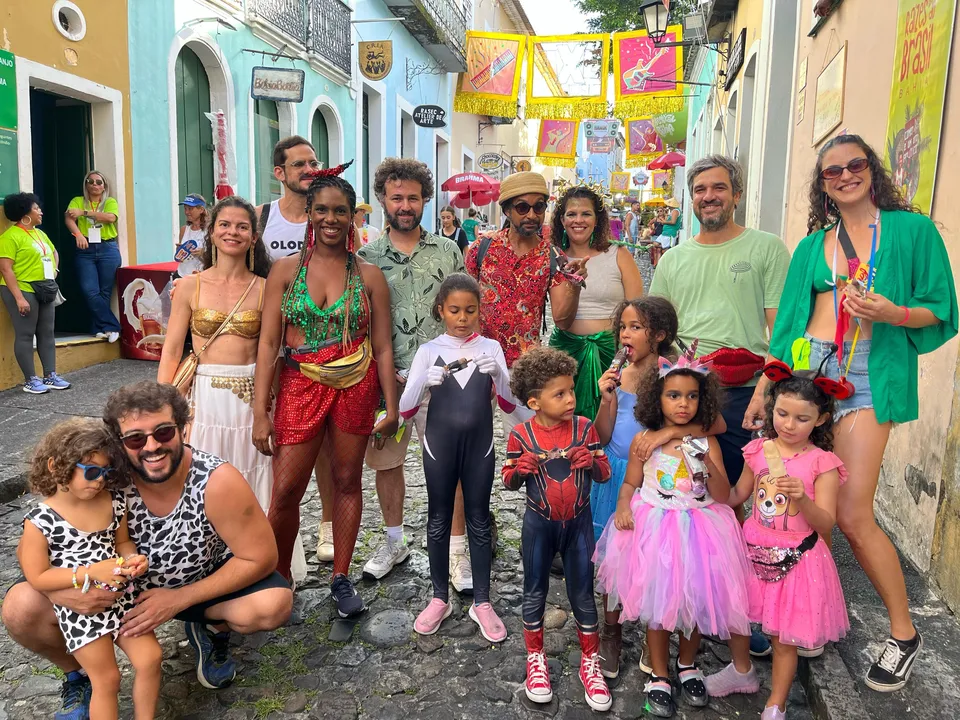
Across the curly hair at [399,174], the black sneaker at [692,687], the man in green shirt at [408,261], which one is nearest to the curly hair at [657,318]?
the man in green shirt at [408,261]

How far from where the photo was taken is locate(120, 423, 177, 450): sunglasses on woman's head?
243cm

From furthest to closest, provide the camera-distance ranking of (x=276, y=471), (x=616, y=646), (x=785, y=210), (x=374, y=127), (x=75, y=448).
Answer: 1. (x=374, y=127)
2. (x=785, y=210)
3. (x=276, y=471)
4. (x=616, y=646)
5. (x=75, y=448)

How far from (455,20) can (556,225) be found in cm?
1875

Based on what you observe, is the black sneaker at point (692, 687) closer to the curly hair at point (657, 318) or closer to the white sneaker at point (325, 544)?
the curly hair at point (657, 318)

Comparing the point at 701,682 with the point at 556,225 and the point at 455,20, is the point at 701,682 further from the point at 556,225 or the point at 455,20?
the point at 455,20

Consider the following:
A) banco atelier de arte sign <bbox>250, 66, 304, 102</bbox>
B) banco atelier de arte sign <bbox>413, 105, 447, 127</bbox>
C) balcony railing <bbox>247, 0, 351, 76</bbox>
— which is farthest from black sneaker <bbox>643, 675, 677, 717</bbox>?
banco atelier de arte sign <bbox>413, 105, 447, 127</bbox>

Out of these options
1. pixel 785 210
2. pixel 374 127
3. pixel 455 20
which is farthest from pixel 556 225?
pixel 455 20

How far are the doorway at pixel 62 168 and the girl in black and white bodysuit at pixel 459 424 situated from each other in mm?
6398

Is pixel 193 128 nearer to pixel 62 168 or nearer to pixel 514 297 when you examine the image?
pixel 62 168

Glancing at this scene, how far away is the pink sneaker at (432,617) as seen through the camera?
10.4ft

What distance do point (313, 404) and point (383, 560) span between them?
3.33 ft

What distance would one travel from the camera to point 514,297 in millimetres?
3516

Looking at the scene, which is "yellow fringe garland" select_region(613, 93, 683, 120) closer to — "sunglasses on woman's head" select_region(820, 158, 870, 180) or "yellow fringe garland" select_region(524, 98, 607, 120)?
"yellow fringe garland" select_region(524, 98, 607, 120)

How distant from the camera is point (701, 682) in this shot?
2693 mm
